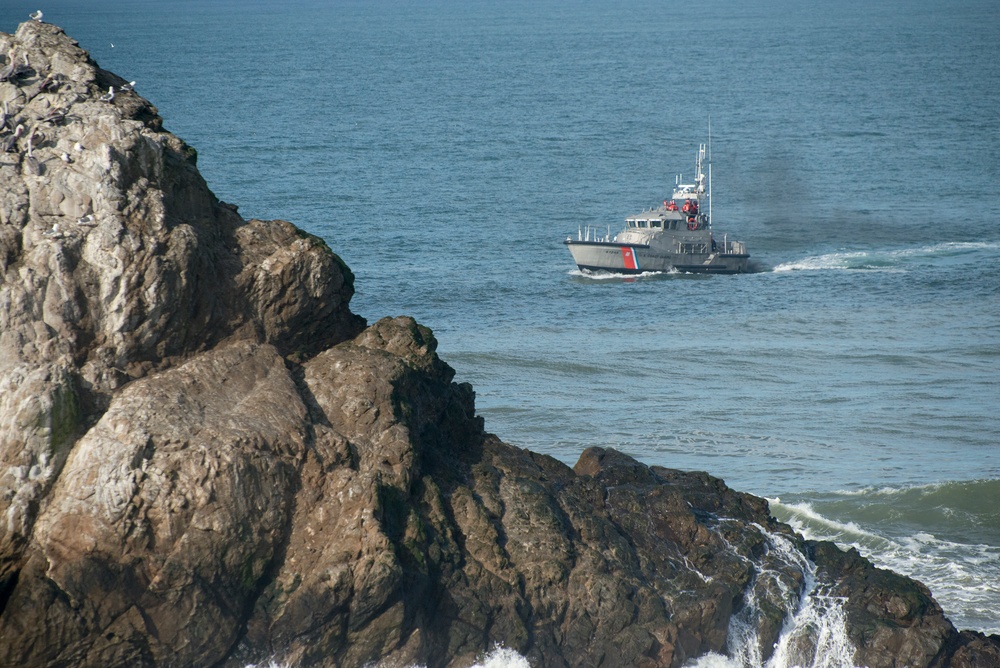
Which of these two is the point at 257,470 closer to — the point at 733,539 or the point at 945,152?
the point at 733,539

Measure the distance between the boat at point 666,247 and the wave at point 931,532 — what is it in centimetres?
3205

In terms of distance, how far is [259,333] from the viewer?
1578 cm

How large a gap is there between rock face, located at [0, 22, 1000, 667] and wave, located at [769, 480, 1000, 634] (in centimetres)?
382

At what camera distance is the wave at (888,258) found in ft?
194

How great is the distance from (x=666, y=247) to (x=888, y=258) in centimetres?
1035

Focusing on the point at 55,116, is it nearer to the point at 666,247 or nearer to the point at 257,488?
the point at 257,488

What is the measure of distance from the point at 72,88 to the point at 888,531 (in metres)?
16.4

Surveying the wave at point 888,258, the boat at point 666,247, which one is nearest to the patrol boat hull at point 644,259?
the boat at point 666,247

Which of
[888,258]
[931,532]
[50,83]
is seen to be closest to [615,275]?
[888,258]

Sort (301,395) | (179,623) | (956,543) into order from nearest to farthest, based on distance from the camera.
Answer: (179,623) < (301,395) < (956,543)

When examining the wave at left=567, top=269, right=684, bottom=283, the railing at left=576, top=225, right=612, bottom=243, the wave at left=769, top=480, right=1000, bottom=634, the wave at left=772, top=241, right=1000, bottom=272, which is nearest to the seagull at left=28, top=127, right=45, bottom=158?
the wave at left=769, top=480, right=1000, bottom=634

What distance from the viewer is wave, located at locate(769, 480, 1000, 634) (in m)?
21.1

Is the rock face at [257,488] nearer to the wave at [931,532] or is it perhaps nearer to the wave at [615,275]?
the wave at [931,532]

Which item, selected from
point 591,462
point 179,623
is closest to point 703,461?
point 591,462
